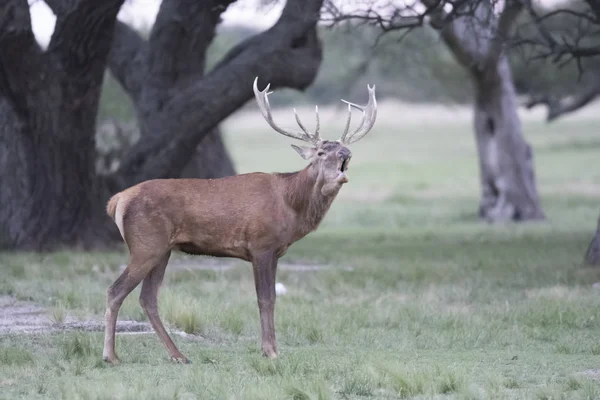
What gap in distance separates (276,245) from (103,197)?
8.43 m

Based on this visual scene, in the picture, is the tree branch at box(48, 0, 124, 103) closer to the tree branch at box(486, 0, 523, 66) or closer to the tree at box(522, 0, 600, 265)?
the tree branch at box(486, 0, 523, 66)

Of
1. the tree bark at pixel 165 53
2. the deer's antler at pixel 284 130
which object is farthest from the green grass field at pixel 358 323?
the tree bark at pixel 165 53

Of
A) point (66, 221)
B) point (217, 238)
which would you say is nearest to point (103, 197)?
point (66, 221)

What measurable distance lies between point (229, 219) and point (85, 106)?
774cm

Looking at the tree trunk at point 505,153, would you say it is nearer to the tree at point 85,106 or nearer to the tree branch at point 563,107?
the tree at point 85,106

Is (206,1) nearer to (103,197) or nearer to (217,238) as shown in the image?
(103,197)

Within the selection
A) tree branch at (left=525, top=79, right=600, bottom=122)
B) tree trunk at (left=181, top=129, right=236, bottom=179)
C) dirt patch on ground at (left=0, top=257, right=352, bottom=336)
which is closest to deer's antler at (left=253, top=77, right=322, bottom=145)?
dirt patch on ground at (left=0, top=257, right=352, bottom=336)

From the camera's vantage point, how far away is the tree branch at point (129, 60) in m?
19.3

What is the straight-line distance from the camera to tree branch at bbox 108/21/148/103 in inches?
758

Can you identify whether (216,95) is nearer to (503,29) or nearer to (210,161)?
(210,161)

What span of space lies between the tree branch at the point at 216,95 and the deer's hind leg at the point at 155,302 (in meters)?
7.67

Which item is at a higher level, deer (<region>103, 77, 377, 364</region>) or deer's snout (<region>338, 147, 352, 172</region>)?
deer's snout (<region>338, 147, 352, 172</region>)

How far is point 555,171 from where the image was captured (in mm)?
41688

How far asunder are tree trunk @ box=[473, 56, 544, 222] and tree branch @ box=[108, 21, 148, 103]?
7.70 m
